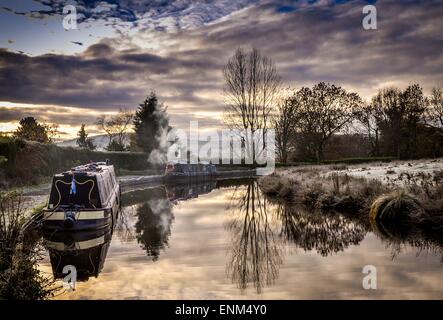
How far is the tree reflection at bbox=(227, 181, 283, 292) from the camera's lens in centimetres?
862

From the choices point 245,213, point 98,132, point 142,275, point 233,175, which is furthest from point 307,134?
point 98,132

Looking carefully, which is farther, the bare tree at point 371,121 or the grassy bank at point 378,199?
the bare tree at point 371,121

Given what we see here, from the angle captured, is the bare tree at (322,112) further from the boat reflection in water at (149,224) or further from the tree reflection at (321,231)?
the tree reflection at (321,231)

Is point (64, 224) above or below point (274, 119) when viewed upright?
below

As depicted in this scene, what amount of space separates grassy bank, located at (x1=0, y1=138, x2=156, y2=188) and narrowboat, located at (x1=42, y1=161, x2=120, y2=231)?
10.4 metres

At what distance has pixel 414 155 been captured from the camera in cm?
4788

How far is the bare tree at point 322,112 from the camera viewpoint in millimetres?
49438

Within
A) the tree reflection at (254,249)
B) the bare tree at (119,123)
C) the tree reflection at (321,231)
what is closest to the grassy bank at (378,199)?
the tree reflection at (321,231)

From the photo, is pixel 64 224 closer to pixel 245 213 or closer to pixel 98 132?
pixel 245 213

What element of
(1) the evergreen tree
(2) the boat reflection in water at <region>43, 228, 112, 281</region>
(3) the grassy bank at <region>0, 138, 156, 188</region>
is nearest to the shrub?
(2) the boat reflection in water at <region>43, 228, 112, 281</region>

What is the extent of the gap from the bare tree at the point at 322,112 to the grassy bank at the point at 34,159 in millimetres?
22506
